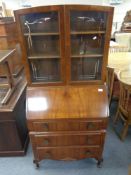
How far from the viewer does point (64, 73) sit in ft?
4.61

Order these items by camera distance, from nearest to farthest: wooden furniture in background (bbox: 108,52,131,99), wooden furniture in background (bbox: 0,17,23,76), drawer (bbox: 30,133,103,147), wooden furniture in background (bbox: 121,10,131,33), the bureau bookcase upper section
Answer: the bureau bookcase upper section → drawer (bbox: 30,133,103,147) → wooden furniture in background (bbox: 0,17,23,76) → wooden furniture in background (bbox: 108,52,131,99) → wooden furniture in background (bbox: 121,10,131,33)

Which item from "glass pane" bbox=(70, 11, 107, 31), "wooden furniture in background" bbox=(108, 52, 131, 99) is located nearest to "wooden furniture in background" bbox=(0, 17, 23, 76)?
"glass pane" bbox=(70, 11, 107, 31)

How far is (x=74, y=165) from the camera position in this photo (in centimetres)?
168

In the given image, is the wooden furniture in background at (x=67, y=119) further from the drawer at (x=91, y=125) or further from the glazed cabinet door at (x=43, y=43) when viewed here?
the glazed cabinet door at (x=43, y=43)

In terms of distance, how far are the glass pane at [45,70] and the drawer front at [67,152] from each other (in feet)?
2.30

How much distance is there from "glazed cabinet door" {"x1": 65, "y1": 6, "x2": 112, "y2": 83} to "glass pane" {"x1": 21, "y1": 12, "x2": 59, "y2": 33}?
13cm

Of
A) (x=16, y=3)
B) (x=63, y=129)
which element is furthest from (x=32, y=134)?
(x=16, y=3)

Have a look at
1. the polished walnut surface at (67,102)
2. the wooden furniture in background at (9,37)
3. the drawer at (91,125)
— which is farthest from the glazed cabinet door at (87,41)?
the wooden furniture in background at (9,37)

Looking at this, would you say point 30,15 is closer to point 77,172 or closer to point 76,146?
point 76,146

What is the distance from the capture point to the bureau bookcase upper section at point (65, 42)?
3.89ft

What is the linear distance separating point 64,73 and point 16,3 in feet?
13.0

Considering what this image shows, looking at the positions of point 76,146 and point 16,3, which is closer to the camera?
point 76,146

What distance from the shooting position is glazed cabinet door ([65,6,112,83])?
3.94ft

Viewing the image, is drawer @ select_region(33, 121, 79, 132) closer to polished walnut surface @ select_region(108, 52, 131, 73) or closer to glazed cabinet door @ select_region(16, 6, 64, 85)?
glazed cabinet door @ select_region(16, 6, 64, 85)
